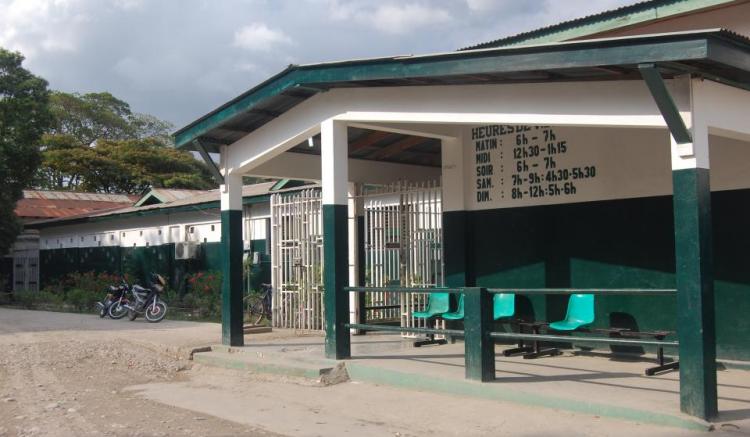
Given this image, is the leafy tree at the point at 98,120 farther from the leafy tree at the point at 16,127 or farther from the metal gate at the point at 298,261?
the metal gate at the point at 298,261

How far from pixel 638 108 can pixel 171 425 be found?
215 inches

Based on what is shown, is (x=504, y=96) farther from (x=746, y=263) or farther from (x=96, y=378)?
(x=96, y=378)

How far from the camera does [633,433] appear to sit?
628 cm

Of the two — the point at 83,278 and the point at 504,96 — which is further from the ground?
the point at 504,96

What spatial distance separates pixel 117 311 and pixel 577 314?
11.8 metres

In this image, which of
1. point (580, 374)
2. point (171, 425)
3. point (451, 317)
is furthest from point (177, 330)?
point (580, 374)

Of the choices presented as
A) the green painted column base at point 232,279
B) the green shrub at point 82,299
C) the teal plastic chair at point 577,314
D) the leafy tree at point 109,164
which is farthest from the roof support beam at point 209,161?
the leafy tree at point 109,164

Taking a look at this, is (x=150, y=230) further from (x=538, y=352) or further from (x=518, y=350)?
(x=538, y=352)

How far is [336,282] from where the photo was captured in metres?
9.47

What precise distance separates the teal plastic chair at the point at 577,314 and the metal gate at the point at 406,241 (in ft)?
8.04

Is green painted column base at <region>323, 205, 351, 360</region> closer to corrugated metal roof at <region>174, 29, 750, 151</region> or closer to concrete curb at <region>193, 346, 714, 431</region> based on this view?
concrete curb at <region>193, 346, 714, 431</region>

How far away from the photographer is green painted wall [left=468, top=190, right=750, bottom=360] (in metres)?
8.66

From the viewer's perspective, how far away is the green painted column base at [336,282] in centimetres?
947

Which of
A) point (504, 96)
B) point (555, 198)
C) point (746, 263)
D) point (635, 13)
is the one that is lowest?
point (746, 263)
